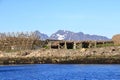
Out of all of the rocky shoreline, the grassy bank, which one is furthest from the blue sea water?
the rocky shoreline

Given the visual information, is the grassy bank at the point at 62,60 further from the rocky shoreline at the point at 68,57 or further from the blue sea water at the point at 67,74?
the blue sea water at the point at 67,74

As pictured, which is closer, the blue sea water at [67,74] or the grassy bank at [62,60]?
the blue sea water at [67,74]

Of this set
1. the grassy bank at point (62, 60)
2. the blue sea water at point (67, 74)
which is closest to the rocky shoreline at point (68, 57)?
the grassy bank at point (62, 60)

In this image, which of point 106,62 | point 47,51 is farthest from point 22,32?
point 106,62

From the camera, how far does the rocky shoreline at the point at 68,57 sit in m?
86.1

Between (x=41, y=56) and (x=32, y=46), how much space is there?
65.8ft

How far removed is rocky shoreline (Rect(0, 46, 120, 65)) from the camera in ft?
282

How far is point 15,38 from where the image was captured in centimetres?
12275

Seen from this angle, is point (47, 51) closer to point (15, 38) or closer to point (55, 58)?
point (55, 58)

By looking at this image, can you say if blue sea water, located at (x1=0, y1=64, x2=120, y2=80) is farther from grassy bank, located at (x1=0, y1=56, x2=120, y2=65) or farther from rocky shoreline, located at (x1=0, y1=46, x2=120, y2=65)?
rocky shoreline, located at (x1=0, y1=46, x2=120, y2=65)

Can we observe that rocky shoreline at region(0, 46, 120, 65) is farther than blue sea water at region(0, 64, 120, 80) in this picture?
Yes

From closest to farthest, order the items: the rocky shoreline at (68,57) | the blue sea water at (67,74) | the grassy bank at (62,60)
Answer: the blue sea water at (67,74) < the grassy bank at (62,60) < the rocky shoreline at (68,57)

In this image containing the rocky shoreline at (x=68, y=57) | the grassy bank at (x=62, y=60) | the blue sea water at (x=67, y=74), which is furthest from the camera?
the rocky shoreline at (x=68, y=57)

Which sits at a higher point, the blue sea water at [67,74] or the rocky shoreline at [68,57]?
the rocky shoreline at [68,57]
